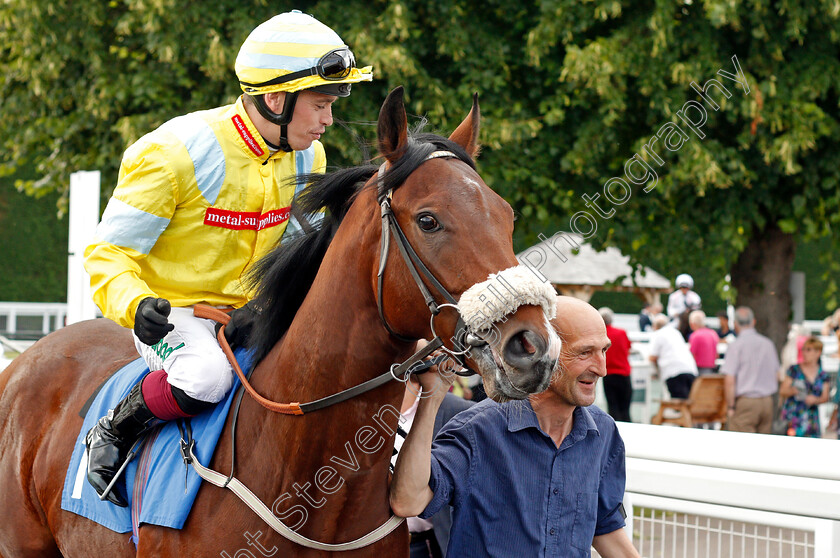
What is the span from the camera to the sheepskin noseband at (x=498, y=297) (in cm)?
184

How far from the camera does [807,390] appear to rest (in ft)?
25.3

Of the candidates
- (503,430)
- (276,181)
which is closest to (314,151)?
(276,181)

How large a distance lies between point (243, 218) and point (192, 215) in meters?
0.16

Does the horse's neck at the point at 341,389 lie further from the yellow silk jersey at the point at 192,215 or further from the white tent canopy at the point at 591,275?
the white tent canopy at the point at 591,275

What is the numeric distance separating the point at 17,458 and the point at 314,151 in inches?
Answer: 62.4

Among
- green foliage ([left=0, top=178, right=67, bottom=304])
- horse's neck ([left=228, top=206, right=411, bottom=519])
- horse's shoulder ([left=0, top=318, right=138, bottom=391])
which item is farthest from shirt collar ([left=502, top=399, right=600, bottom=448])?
green foliage ([left=0, top=178, right=67, bottom=304])

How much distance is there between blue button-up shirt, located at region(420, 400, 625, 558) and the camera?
2428mm

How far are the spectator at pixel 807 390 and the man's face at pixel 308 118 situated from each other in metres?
6.44

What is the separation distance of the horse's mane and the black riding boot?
1.21 ft

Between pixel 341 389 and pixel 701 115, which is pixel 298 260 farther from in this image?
pixel 701 115

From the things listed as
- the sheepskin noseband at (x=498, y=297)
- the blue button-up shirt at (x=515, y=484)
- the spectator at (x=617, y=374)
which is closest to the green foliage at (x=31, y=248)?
the spectator at (x=617, y=374)

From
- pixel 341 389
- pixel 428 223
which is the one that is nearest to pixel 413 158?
pixel 428 223

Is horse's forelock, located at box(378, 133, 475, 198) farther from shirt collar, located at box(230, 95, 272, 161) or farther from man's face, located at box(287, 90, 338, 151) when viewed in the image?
shirt collar, located at box(230, 95, 272, 161)

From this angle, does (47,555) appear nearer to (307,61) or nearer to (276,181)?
(276,181)
